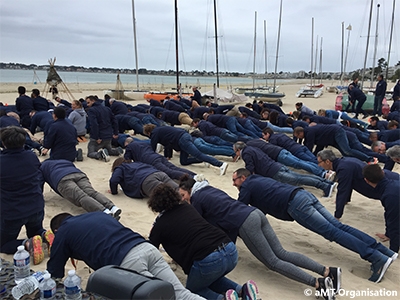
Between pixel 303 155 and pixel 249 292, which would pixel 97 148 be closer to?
pixel 303 155

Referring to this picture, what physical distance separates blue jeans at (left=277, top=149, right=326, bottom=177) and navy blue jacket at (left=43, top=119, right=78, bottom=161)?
4.18 metres

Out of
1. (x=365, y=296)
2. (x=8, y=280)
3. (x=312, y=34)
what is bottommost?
(x=365, y=296)

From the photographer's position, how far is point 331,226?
12.3 ft

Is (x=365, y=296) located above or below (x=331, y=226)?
below

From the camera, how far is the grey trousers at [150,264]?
253 centimetres

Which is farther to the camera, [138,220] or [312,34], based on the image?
[312,34]

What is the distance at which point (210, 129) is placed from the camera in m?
9.14

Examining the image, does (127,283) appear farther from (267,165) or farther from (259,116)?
(259,116)

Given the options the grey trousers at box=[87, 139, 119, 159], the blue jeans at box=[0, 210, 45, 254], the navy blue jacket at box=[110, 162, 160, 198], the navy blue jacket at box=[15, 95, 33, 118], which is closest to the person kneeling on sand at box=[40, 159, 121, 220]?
the navy blue jacket at box=[110, 162, 160, 198]

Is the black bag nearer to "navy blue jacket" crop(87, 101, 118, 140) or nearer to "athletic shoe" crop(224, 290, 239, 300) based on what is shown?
"athletic shoe" crop(224, 290, 239, 300)

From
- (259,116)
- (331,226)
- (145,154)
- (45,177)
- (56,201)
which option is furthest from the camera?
(259,116)

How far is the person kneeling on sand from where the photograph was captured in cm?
469

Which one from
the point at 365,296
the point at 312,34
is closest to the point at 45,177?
the point at 365,296

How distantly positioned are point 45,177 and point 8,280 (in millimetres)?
2700
